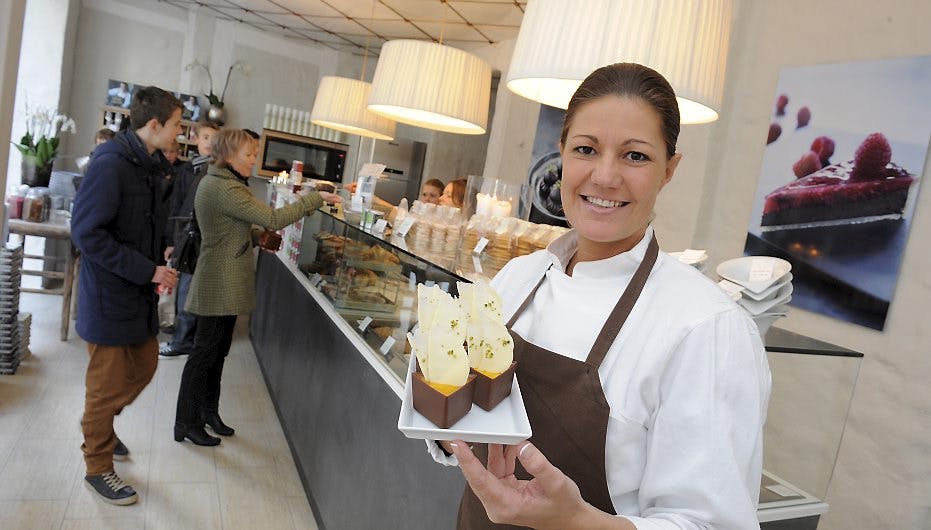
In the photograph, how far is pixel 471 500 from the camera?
1.34 meters

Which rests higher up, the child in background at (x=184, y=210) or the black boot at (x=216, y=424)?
the child in background at (x=184, y=210)

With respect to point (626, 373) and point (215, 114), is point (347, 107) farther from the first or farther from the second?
point (215, 114)

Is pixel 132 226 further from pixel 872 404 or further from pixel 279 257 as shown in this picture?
pixel 872 404

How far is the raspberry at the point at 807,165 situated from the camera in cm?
314

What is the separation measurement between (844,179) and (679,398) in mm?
2590

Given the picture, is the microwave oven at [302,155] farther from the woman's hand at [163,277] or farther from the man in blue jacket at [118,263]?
the woman's hand at [163,277]

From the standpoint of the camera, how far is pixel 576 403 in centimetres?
107

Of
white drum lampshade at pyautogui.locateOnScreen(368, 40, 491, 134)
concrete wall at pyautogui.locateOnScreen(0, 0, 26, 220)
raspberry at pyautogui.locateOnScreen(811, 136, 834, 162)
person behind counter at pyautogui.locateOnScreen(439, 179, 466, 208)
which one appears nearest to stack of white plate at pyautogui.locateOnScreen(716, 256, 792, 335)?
white drum lampshade at pyautogui.locateOnScreen(368, 40, 491, 134)

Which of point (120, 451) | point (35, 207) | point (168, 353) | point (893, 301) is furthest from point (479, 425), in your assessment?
point (35, 207)

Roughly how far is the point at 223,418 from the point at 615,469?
12.1ft

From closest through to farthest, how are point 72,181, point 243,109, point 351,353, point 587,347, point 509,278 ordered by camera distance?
point 587,347
point 509,278
point 351,353
point 72,181
point 243,109

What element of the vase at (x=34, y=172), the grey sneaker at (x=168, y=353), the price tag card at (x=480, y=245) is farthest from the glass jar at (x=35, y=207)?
the price tag card at (x=480, y=245)

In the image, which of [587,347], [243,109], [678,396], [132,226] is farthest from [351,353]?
[243,109]

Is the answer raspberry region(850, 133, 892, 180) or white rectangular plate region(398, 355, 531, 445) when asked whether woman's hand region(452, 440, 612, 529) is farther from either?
raspberry region(850, 133, 892, 180)
